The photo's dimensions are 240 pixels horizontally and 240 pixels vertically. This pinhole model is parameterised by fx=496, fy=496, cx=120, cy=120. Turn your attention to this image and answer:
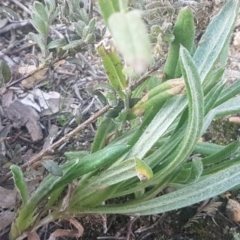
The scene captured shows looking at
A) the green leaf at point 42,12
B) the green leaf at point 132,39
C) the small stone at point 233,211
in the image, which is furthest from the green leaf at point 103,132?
the green leaf at point 132,39

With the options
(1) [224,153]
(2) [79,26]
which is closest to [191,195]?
(1) [224,153]

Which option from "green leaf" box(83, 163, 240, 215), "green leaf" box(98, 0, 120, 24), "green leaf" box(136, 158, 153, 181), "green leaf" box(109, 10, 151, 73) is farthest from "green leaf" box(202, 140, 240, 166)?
"green leaf" box(109, 10, 151, 73)

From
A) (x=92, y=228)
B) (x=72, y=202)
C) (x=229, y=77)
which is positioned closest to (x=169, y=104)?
(x=72, y=202)

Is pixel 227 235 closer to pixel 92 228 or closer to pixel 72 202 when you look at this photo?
pixel 92 228

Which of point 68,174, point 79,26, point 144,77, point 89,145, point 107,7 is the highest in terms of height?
point 107,7

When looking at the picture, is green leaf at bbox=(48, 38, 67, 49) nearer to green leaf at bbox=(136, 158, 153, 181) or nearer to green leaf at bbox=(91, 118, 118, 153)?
green leaf at bbox=(91, 118, 118, 153)

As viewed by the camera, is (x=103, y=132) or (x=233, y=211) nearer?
(x=103, y=132)

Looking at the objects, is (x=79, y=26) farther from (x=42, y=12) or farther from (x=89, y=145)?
(x=89, y=145)
